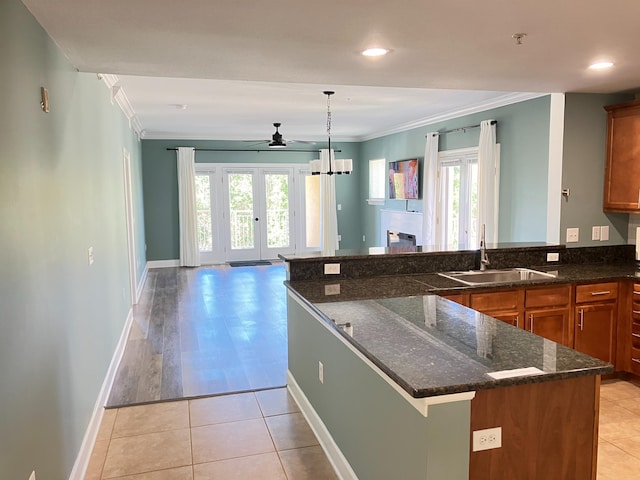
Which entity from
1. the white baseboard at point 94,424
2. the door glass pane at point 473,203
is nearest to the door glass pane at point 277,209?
the door glass pane at point 473,203

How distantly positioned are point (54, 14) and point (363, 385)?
6.94 feet

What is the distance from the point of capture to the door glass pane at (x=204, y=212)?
10.3 meters

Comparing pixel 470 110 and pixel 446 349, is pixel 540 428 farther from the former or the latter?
pixel 470 110

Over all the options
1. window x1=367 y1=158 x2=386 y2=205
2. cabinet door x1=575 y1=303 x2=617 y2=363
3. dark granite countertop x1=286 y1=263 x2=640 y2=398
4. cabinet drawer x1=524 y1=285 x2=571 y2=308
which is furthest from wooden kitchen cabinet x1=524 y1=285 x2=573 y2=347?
window x1=367 y1=158 x2=386 y2=205

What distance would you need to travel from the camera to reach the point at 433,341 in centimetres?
219

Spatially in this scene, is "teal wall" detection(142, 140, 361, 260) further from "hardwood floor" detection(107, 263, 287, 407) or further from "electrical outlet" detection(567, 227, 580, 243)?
"electrical outlet" detection(567, 227, 580, 243)

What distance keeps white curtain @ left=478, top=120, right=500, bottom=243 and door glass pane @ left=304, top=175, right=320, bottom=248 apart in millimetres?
5254

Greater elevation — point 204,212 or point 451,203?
point 451,203

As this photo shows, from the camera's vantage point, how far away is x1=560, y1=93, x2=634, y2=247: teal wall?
4.32 meters

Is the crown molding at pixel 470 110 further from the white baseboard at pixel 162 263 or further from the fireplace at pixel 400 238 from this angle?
the white baseboard at pixel 162 263

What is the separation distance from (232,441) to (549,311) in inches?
92.3

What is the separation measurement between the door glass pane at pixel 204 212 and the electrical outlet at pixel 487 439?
893 centimetres

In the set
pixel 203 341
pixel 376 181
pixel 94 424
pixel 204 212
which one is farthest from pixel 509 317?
pixel 204 212

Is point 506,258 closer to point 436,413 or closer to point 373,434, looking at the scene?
point 373,434
